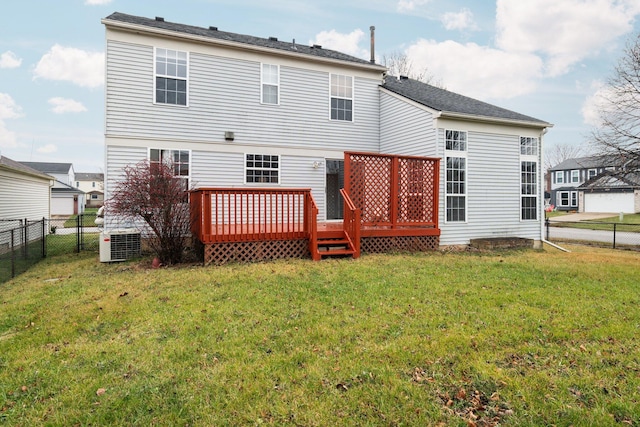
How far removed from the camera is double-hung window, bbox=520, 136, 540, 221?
36.6 feet

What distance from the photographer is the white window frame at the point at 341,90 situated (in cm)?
Answer: 1141

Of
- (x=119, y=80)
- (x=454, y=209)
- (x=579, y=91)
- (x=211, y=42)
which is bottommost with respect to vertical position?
(x=454, y=209)

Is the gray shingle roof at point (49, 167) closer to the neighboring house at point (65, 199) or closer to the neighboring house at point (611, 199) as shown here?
the neighboring house at point (65, 199)

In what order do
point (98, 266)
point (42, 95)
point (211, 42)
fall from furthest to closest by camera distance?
point (42, 95)
point (211, 42)
point (98, 266)

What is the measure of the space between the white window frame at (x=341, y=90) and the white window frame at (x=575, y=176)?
133 feet

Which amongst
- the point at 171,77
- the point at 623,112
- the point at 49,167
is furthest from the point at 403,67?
the point at 49,167

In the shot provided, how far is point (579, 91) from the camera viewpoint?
1880cm

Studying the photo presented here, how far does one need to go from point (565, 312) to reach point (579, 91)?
19647mm

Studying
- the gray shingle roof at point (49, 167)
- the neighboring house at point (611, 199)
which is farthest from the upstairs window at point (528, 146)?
the gray shingle roof at point (49, 167)

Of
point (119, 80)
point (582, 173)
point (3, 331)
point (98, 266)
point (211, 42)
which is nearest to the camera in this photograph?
point (3, 331)

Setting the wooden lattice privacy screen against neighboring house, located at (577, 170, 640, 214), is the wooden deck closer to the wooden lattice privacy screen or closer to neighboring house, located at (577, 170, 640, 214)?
the wooden lattice privacy screen

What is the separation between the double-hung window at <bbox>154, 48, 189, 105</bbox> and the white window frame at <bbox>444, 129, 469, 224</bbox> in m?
7.54

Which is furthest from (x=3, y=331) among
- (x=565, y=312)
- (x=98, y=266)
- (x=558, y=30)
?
(x=558, y=30)

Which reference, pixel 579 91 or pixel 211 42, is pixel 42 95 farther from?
pixel 579 91
